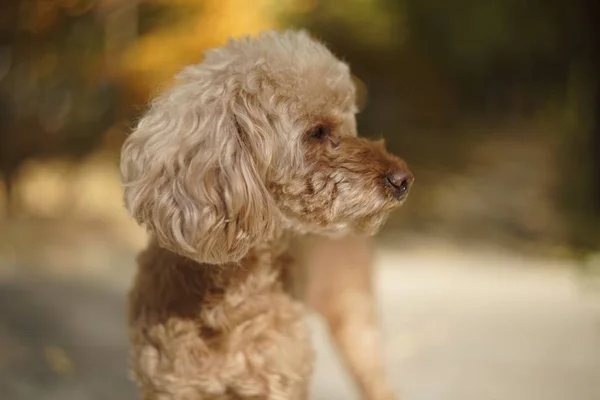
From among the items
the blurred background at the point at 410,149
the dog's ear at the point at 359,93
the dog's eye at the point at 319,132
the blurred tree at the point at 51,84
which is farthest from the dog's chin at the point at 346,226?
the blurred tree at the point at 51,84

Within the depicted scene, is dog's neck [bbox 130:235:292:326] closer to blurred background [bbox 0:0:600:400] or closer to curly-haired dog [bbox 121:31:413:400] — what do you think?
curly-haired dog [bbox 121:31:413:400]

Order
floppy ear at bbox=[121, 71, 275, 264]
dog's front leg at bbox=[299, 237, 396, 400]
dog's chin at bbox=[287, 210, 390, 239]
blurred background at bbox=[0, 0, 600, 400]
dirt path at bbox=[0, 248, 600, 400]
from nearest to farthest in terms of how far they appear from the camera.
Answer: floppy ear at bbox=[121, 71, 275, 264], dog's chin at bbox=[287, 210, 390, 239], dog's front leg at bbox=[299, 237, 396, 400], dirt path at bbox=[0, 248, 600, 400], blurred background at bbox=[0, 0, 600, 400]

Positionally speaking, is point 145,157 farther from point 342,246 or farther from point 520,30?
point 520,30

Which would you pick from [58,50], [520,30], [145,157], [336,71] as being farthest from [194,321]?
[520,30]

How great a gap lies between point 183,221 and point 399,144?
4.17ft

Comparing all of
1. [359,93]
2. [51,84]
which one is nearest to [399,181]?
[359,93]

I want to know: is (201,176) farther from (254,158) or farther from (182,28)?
(182,28)

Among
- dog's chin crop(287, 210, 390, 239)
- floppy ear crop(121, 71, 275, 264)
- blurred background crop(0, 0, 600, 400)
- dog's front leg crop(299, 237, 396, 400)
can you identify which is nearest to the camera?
floppy ear crop(121, 71, 275, 264)

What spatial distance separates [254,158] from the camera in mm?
808

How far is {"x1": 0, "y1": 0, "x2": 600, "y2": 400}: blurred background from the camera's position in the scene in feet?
5.31

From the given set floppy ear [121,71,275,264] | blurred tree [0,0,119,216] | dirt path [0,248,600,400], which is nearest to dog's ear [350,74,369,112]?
floppy ear [121,71,275,264]

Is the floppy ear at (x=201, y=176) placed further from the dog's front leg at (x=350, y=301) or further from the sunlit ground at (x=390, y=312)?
the sunlit ground at (x=390, y=312)

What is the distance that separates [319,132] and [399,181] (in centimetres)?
12

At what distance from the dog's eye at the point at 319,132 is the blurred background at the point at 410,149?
70 cm
